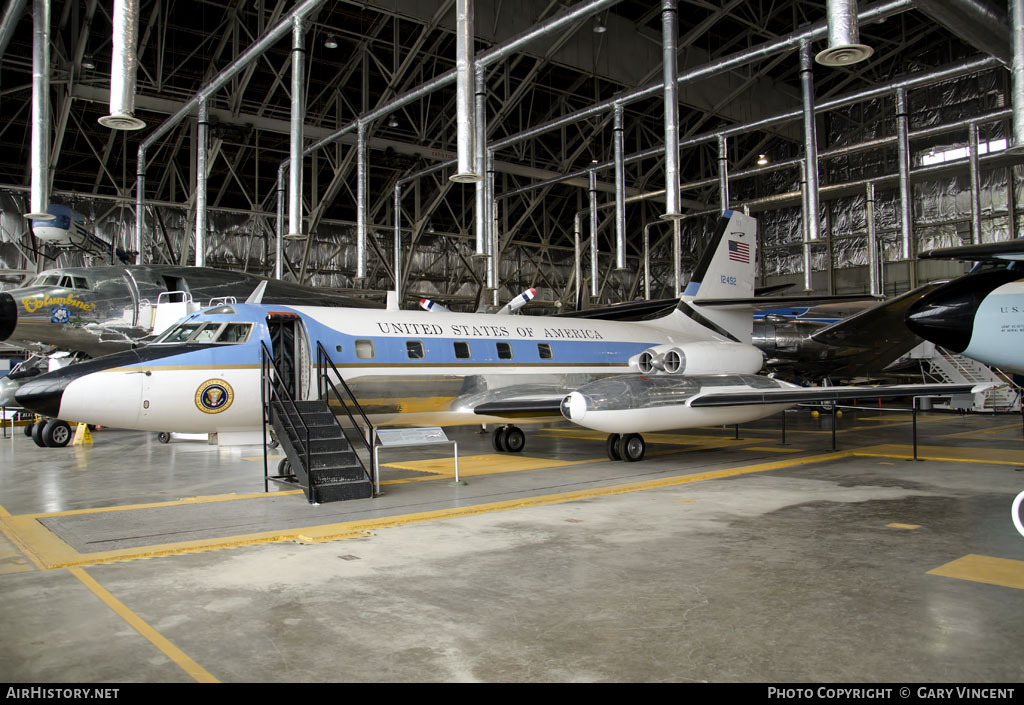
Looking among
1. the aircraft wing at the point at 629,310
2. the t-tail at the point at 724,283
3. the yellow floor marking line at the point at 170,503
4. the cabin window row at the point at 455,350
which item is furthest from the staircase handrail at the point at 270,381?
the t-tail at the point at 724,283

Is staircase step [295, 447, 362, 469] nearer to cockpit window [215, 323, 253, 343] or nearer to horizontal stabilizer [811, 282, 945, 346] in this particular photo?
cockpit window [215, 323, 253, 343]

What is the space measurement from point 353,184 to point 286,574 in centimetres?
3449

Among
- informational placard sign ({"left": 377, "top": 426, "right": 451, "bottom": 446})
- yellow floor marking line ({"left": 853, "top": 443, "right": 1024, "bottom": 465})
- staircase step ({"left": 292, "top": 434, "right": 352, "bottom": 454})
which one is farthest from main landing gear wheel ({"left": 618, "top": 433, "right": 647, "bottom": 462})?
staircase step ({"left": 292, "top": 434, "right": 352, "bottom": 454})

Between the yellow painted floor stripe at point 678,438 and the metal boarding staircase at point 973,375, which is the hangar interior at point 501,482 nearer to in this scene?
the yellow painted floor stripe at point 678,438

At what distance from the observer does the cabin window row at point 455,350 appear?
13391mm

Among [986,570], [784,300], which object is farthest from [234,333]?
[784,300]

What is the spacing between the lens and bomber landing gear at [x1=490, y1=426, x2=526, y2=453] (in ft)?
54.7

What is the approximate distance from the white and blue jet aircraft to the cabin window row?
0.03m

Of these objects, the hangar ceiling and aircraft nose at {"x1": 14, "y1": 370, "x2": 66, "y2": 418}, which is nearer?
aircraft nose at {"x1": 14, "y1": 370, "x2": 66, "y2": 418}

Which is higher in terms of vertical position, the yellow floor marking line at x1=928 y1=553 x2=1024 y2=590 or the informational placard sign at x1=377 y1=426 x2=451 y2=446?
the informational placard sign at x1=377 y1=426 x2=451 y2=446

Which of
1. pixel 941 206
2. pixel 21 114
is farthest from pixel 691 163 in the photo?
pixel 21 114

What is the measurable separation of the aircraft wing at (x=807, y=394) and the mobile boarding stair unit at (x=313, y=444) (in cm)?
645

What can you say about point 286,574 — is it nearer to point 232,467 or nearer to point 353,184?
point 232,467

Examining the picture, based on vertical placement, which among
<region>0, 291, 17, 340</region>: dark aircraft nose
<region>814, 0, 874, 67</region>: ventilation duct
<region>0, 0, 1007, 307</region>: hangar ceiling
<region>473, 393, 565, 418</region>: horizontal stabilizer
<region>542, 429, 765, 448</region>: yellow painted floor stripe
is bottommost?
<region>542, 429, 765, 448</region>: yellow painted floor stripe
